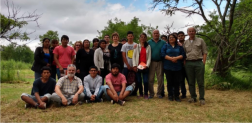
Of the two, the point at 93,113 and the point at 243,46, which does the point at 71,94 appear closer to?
the point at 93,113

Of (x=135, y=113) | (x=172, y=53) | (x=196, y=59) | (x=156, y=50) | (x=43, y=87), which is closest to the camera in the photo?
(x=135, y=113)

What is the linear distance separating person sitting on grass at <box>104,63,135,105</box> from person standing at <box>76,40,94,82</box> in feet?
2.69

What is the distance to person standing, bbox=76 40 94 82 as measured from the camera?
5668 millimetres

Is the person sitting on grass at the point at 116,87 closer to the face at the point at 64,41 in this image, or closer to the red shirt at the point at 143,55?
the red shirt at the point at 143,55

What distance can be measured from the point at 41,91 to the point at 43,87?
→ 116 millimetres

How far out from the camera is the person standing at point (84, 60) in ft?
18.6

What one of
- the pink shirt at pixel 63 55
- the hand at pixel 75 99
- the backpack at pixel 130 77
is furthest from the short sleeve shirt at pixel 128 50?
the hand at pixel 75 99

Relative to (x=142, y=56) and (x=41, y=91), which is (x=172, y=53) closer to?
(x=142, y=56)

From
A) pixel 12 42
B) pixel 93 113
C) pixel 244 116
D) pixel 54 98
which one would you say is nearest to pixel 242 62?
pixel 244 116

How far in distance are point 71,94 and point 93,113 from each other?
112 cm

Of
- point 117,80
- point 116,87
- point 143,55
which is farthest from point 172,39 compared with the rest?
point 116,87

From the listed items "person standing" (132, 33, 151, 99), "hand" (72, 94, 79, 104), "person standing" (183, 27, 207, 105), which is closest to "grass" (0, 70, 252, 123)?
"hand" (72, 94, 79, 104)

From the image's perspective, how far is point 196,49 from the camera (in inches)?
196

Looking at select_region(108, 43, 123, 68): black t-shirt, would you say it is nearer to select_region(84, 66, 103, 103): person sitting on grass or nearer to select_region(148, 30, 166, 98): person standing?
select_region(84, 66, 103, 103): person sitting on grass
